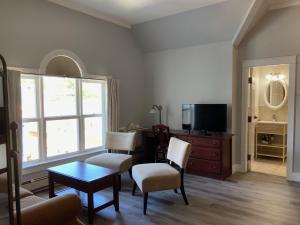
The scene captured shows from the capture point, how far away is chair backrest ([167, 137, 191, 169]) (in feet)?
10.8

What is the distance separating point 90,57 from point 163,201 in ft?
8.91

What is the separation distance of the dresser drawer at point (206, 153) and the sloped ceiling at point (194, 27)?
2.02m

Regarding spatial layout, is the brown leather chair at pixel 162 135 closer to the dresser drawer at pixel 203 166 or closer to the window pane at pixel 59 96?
the dresser drawer at pixel 203 166

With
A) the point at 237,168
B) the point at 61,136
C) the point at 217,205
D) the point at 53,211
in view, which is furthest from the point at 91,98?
the point at 237,168

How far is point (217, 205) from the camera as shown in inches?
128

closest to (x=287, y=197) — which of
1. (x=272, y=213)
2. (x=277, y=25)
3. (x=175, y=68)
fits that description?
(x=272, y=213)

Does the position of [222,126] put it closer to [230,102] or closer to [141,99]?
[230,102]

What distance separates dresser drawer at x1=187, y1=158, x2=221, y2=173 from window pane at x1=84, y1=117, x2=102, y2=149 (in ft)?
5.90

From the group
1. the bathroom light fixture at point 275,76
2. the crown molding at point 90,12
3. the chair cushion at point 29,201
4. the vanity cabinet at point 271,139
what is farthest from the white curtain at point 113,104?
the bathroom light fixture at point 275,76

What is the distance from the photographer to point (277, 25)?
4160 mm

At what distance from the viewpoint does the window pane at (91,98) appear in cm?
443

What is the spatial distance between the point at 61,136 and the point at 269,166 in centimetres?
418

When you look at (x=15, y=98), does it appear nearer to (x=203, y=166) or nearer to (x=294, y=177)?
(x=203, y=166)

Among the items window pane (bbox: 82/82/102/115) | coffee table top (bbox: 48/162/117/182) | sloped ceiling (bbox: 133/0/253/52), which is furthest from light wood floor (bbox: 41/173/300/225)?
sloped ceiling (bbox: 133/0/253/52)
